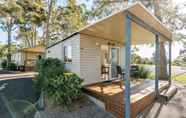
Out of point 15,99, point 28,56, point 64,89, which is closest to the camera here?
point 64,89

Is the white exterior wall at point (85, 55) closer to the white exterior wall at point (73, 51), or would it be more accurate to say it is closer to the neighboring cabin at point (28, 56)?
the white exterior wall at point (73, 51)

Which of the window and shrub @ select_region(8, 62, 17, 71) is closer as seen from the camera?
the window

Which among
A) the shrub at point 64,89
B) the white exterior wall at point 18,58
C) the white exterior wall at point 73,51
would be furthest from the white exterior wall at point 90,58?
the white exterior wall at point 18,58

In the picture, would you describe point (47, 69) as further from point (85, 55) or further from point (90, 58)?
point (90, 58)

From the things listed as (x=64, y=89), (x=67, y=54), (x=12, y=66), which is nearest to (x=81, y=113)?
(x=64, y=89)

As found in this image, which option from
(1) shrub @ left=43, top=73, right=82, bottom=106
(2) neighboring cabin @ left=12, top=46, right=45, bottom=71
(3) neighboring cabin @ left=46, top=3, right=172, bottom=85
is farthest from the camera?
(2) neighboring cabin @ left=12, top=46, right=45, bottom=71

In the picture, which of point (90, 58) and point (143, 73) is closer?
point (90, 58)

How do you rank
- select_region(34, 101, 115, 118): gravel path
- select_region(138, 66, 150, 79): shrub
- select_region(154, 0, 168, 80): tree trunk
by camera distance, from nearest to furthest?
select_region(34, 101, 115, 118): gravel path < select_region(138, 66, 150, 79): shrub < select_region(154, 0, 168, 80): tree trunk

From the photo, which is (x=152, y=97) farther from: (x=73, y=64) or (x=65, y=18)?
(x=65, y=18)

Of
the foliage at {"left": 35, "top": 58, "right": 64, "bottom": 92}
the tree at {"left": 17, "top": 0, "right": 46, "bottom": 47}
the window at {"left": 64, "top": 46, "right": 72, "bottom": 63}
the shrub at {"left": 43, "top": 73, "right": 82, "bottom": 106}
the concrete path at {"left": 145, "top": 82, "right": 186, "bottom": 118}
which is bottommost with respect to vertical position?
the concrete path at {"left": 145, "top": 82, "right": 186, "bottom": 118}

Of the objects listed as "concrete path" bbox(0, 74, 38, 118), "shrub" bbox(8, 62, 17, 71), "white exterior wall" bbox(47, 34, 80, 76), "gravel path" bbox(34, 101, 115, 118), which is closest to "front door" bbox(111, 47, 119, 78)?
"white exterior wall" bbox(47, 34, 80, 76)

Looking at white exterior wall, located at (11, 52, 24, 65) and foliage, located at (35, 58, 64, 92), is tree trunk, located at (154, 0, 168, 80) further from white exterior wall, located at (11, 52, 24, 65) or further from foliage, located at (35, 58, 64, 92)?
white exterior wall, located at (11, 52, 24, 65)

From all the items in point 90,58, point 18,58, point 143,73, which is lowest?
point 143,73

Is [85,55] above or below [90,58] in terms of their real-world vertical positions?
above
